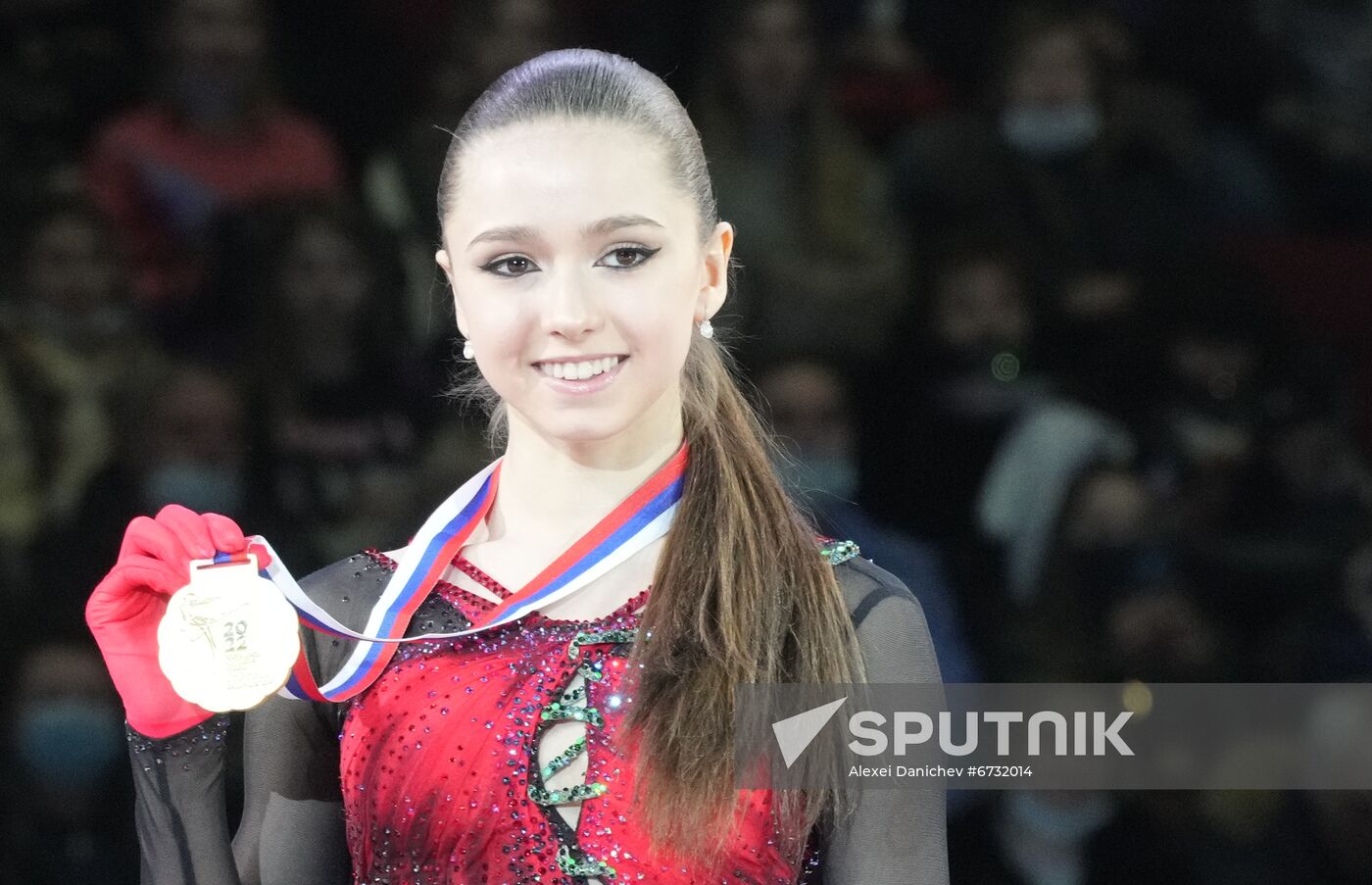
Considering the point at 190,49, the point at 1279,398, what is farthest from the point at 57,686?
the point at 1279,398

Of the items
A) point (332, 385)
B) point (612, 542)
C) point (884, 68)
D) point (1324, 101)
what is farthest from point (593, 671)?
point (1324, 101)

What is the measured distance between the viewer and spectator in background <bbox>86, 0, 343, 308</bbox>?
10.7 ft

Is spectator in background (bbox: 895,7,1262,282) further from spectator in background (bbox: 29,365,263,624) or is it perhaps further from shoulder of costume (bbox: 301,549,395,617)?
shoulder of costume (bbox: 301,549,395,617)

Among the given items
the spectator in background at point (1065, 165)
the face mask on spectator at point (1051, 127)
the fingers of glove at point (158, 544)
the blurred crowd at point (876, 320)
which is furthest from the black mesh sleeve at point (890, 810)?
the face mask on spectator at point (1051, 127)

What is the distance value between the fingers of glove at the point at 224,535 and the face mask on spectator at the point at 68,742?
1.38 m

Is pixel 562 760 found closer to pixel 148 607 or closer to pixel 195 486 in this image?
pixel 148 607

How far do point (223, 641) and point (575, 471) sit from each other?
429 mm

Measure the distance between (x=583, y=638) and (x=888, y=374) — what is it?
1.53 m

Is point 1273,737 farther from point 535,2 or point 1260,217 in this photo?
point 535,2

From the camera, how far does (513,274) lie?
1940mm

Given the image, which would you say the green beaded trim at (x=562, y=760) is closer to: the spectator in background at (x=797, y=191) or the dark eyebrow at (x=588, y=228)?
the dark eyebrow at (x=588, y=228)

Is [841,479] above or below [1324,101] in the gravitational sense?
below

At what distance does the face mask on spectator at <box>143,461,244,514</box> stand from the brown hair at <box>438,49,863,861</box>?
1.24 metres

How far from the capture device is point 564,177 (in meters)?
1.92
